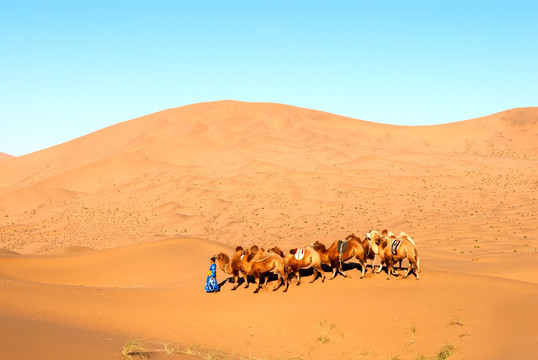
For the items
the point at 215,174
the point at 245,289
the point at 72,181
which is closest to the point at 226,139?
the point at 215,174

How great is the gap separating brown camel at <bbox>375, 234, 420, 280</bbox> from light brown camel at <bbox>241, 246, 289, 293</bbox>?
8.07ft

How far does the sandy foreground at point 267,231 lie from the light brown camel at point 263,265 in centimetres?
39

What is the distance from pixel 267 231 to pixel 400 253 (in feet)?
72.7

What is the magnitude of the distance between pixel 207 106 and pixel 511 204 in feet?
174

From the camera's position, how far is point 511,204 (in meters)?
32.9

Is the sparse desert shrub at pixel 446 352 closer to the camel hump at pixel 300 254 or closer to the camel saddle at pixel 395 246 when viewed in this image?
the camel saddle at pixel 395 246

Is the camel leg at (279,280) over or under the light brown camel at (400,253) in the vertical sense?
under

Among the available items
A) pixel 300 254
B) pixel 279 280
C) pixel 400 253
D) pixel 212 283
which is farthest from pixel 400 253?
pixel 212 283

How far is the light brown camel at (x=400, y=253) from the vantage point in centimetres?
1248

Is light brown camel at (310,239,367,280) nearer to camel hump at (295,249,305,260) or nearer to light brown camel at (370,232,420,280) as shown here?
light brown camel at (370,232,420,280)

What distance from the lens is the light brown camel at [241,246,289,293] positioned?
13383mm

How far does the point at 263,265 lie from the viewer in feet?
44.4

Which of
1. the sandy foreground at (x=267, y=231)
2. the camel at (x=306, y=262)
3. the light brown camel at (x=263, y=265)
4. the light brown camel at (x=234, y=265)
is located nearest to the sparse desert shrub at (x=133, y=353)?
the sandy foreground at (x=267, y=231)

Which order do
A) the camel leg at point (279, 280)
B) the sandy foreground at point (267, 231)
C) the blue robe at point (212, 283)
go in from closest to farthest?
1. the sandy foreground at point (267, 231)
2. the camel leg at point (279, 280)
3. the blue robe at point (212, 283)
